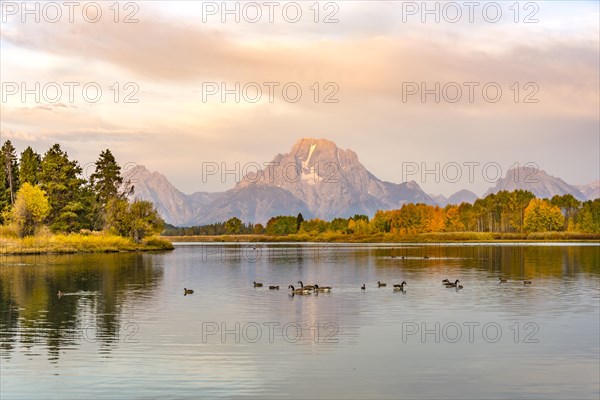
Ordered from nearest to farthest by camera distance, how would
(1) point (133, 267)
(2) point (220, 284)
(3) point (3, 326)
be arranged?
(3) point (3, 326), (2) point (220, 284), (1) point (133, 267)

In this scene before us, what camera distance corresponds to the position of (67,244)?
131 m

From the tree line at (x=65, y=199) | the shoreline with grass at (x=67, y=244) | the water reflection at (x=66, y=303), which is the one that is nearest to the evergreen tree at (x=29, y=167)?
the tree line at (x=65, y=199)

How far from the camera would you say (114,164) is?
169500 mm

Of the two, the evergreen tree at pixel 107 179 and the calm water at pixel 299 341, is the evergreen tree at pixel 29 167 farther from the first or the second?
the calm water at pixel 299 341

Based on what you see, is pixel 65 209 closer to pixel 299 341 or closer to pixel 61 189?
pixel 61 189

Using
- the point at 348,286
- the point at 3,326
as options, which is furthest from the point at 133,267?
the point at 3,326

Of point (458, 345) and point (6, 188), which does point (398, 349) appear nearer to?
point (458, 345)

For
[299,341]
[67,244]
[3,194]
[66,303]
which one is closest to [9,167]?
[3,194]

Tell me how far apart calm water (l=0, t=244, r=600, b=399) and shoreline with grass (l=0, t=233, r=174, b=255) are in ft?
194

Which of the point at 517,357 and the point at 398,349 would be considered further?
the point at 398,349

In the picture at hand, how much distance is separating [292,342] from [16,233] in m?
109

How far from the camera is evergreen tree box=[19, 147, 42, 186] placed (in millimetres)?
147375

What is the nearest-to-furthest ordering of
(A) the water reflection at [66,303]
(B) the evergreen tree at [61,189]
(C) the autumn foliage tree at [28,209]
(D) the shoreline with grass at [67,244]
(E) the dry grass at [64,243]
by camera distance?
(A) the water reflection at [66,303]
(D) the shoreline with grass at [67,244]
(E) the dry grass at [64,243]
(C) the autumn foliage tree at [28,209]
(B) the evergreen tree at [61,189]

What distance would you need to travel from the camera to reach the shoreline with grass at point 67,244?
122175 millimetres
